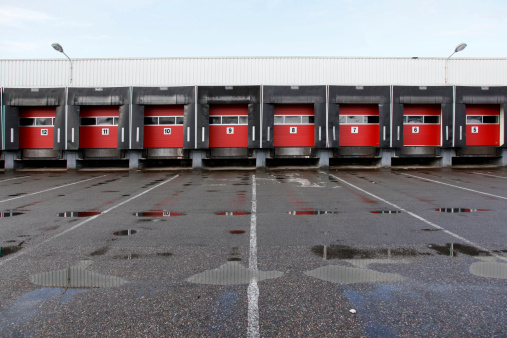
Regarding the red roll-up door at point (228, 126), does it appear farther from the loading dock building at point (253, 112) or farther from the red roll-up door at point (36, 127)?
the red roll-up door at point (36, 127)

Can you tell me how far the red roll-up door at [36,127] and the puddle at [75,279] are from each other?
2336 centimetres

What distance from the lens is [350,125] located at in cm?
2506

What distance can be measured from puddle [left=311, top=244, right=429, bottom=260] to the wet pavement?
0.03m

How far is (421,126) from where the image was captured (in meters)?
25.2

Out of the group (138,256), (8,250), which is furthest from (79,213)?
(138,256)

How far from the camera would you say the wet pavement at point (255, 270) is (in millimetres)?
3559

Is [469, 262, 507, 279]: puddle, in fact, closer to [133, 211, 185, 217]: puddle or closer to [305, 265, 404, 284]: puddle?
[305, 265, 404, 284]: puddle

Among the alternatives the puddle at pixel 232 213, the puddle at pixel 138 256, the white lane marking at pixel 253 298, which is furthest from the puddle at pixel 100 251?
the puddle at pixel 232 213

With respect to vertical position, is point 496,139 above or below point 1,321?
above

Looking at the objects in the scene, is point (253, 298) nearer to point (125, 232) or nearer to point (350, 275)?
point (350, 275)
